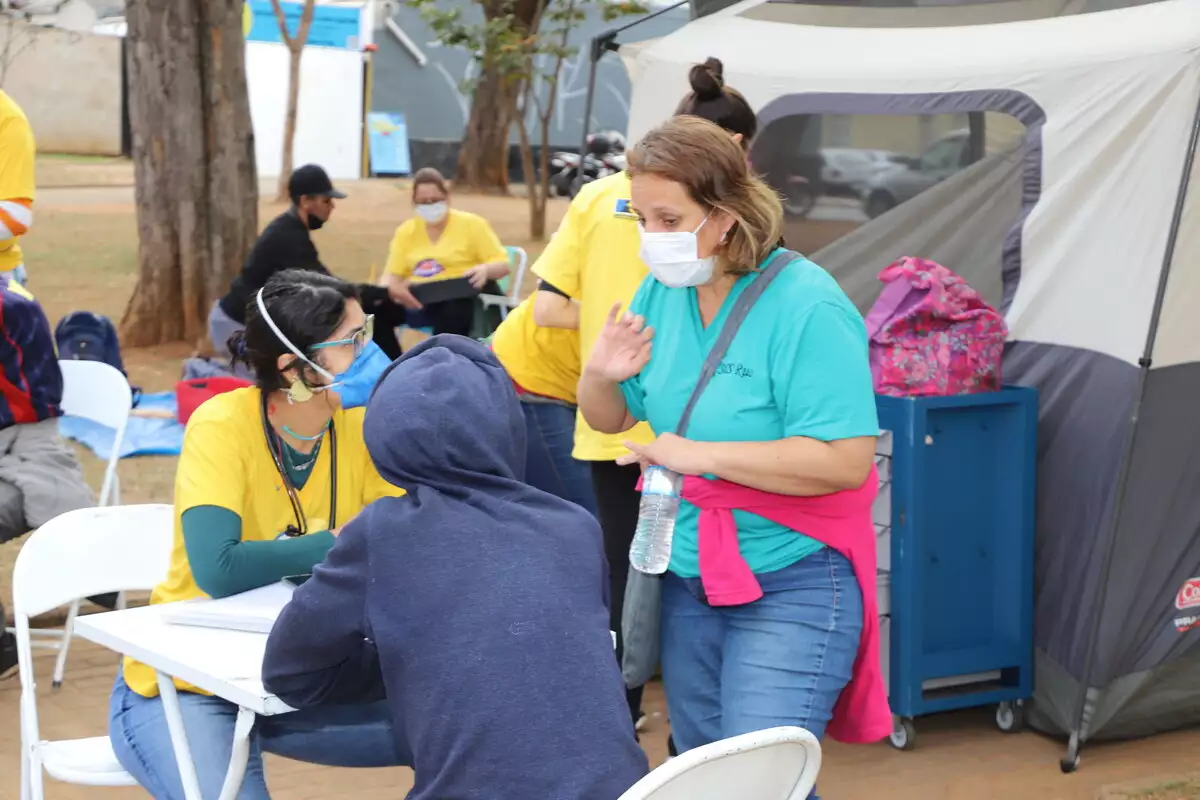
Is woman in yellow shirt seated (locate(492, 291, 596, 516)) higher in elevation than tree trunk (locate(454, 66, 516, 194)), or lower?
lower

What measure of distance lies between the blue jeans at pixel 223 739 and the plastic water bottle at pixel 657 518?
536 mm

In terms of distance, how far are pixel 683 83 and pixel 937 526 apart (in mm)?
1937

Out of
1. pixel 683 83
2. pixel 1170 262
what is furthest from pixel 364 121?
pixel 1170 262

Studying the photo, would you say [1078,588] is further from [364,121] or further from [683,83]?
[364,121]

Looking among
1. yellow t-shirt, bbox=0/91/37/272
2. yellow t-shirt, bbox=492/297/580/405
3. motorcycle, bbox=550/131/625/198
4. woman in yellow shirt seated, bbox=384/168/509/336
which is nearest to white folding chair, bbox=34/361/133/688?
yellow t-shirt, bbox=0/91/37/272

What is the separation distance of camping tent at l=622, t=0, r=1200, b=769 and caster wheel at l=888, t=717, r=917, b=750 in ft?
1.40

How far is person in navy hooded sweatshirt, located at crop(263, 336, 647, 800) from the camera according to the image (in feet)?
6.08

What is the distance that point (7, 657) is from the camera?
453cm

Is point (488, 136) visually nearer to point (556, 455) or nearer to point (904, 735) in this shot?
point (556, 455)

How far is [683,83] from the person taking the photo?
207 inches

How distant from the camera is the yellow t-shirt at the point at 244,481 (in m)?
2.69

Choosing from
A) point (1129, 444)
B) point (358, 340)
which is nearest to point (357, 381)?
point (358, 340)

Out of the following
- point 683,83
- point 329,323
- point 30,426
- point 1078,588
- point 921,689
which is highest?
point 683,83

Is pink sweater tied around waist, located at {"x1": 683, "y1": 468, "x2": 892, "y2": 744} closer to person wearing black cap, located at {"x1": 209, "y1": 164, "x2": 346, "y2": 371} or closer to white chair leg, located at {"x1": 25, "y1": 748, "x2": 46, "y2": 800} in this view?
white chair leg, located at {"x1": 25, "y1": 748, "x2": 46, "y2": 800}
